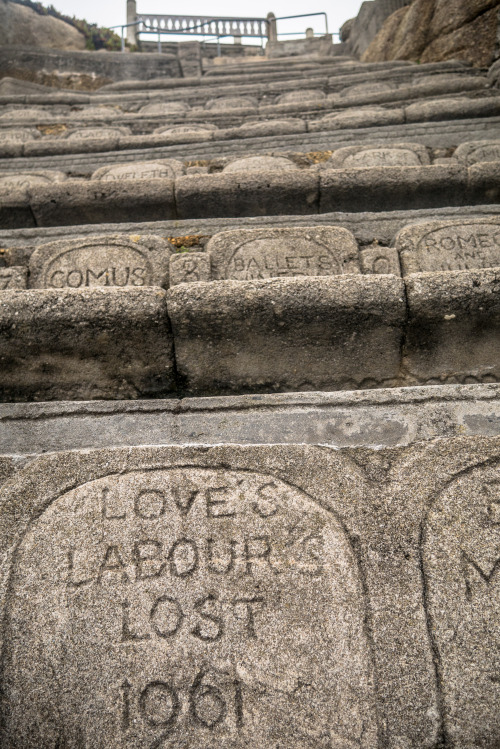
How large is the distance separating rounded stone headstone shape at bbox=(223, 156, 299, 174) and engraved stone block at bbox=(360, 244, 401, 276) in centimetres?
177

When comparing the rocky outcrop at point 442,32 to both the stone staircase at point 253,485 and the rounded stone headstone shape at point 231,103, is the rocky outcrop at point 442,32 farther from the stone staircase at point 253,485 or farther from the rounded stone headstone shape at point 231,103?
the stone staircase at point 253,485

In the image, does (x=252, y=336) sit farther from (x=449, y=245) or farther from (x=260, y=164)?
(x=260, y=164)

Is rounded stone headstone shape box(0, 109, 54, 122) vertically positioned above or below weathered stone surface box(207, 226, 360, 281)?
above

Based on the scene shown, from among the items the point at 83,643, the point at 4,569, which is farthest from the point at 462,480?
the point at 4,569

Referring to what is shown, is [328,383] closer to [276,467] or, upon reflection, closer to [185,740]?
[276,467]

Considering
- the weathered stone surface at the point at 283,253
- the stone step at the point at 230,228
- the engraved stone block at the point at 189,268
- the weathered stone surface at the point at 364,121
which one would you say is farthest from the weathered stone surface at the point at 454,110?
the engraved stone block at the point at 189,268

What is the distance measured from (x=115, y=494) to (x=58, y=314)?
2.35 ft

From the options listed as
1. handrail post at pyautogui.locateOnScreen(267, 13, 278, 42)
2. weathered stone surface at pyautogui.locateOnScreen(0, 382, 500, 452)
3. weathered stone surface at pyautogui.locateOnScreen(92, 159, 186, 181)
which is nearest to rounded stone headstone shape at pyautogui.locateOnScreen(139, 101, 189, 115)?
weathered stone surface at pyautogui.locateOnScreen(92, 159, 186, 181)

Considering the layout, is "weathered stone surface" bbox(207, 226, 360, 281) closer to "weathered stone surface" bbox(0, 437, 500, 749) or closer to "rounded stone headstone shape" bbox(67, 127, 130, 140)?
"weathered stone surface" bbox(0, 437, 500, 749)

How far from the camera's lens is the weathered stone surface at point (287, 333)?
1554 mm

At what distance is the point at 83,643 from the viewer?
974mm

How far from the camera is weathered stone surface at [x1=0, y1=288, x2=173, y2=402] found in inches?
61.3

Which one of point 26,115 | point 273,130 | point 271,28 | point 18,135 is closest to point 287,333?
point 273,130

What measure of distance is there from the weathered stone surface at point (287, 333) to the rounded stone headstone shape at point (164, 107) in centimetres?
591
